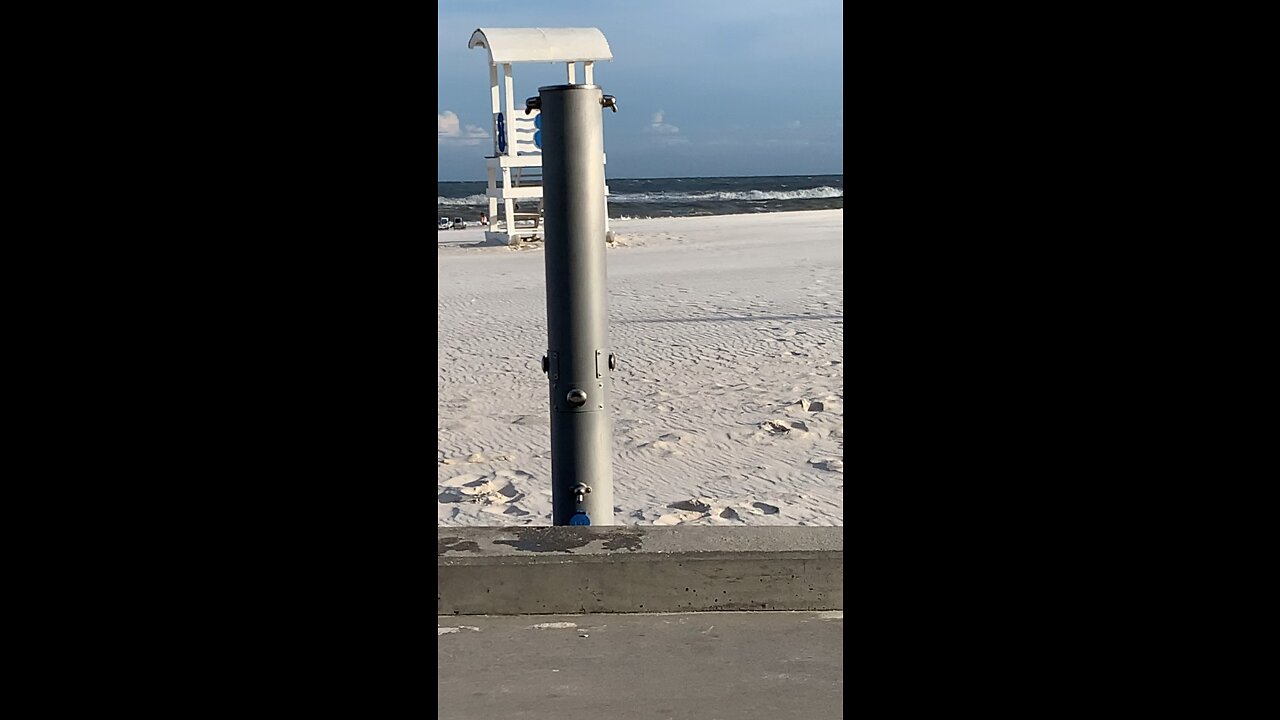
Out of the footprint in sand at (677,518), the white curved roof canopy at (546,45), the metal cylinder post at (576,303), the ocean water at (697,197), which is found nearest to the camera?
the metal cylinder post at (576,303)

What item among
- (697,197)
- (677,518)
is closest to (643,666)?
(677,518)

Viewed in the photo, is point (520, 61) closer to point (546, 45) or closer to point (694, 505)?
point (546, 45)


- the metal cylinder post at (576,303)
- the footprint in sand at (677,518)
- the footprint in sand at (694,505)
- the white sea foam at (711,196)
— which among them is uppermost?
the white sea foam at (711,196)

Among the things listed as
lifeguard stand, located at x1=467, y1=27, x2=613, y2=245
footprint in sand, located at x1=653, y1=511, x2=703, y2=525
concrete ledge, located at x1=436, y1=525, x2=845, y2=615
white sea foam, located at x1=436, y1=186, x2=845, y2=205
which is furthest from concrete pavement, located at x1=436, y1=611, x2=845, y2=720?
white sea foam, located at x1=436, y1=186, x2=845, y2=205

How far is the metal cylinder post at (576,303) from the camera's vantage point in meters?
3.78

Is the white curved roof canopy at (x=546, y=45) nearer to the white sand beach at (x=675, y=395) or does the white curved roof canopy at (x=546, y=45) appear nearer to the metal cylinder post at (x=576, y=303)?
the white sand beach at (x=675, y=395)

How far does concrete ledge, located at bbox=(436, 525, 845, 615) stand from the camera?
326cm

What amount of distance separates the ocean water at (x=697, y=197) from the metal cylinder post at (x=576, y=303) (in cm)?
2395

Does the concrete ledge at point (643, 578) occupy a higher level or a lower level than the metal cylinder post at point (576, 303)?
lower

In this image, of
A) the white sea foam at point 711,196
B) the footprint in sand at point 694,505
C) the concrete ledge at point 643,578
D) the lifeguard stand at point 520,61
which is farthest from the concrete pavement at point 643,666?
the white sea foam at point 711,196
